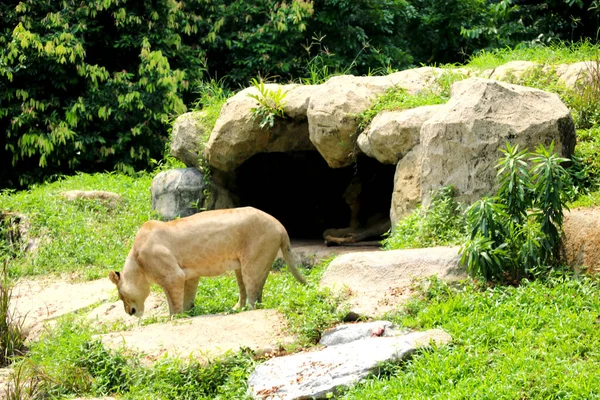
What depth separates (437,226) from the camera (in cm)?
977

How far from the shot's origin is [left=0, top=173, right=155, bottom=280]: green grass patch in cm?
1293

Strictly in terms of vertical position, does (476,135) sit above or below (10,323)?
above

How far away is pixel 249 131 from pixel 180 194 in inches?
72.4

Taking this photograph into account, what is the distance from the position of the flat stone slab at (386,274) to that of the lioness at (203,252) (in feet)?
3.41

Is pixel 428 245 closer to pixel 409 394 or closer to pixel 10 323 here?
pixel 409 394

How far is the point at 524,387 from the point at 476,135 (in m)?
3.91

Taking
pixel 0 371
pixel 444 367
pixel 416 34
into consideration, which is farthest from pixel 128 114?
pixel 444 367

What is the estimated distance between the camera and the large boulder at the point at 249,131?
1273cm

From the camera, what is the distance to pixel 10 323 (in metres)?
9.49

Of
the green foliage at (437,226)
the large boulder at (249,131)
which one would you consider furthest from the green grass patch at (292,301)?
the large boulder at (249,131)

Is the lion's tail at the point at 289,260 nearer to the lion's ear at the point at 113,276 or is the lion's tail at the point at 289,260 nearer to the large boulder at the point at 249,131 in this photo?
the lion's ear at the point at 113,276

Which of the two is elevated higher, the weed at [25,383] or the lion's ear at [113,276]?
the lion's ear at [113,276]

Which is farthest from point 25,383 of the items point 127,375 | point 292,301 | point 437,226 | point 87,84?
point 87,84

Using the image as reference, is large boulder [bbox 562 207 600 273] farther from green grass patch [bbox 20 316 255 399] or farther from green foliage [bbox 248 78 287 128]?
green foliage [bbox 248 78 287 128]
